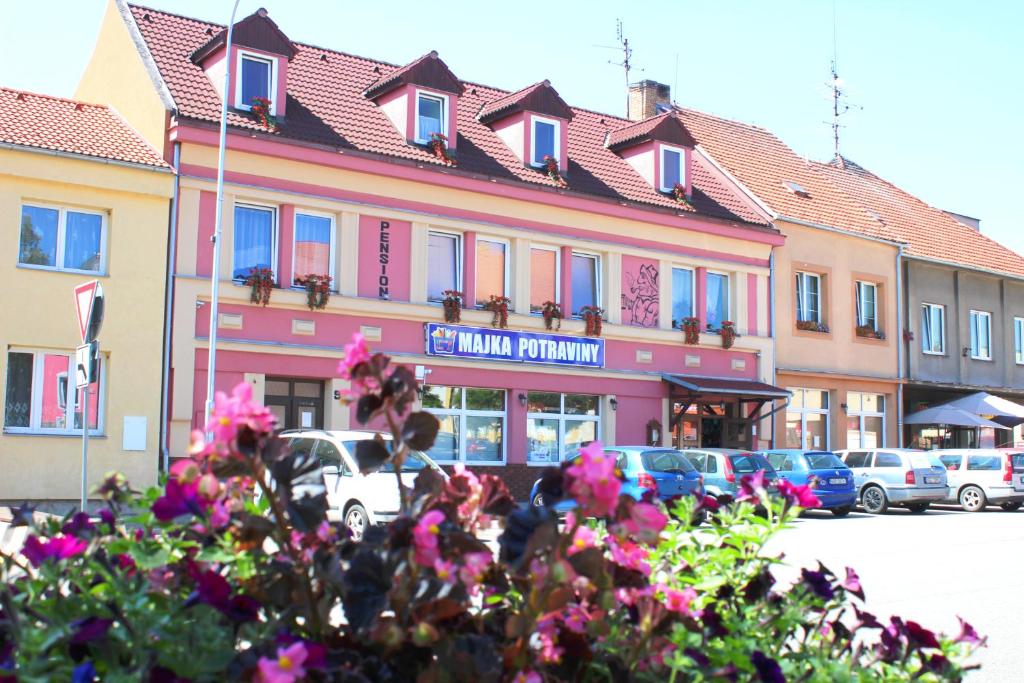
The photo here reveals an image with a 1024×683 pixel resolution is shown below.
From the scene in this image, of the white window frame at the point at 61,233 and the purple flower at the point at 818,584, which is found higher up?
the white window frame at the point at 61,233

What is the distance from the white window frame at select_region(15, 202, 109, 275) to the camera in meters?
19.8

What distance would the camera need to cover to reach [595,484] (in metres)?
2.74

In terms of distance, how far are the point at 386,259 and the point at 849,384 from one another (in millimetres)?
15745

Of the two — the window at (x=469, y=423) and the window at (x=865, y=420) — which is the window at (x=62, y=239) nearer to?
the window at (x=469, y=423)

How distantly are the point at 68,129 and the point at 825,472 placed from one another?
16.7 meters

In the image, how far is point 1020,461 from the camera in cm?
2767

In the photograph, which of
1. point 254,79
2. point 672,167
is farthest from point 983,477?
point 254,79

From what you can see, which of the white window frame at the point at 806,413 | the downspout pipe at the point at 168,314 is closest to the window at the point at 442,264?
the downspout pipe at the point at 168,314

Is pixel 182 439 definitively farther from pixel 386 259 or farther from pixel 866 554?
pixel 866 554

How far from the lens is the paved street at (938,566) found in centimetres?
952

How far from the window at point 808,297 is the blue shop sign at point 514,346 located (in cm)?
797

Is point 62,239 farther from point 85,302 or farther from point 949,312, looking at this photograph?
point 949,312

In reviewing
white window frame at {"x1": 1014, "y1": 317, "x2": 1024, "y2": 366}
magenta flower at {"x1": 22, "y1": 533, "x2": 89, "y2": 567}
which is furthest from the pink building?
magenta flower at {"x1": 22, "y1": 533, "x2": 89, "y2": 567}

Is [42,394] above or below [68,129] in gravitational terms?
below
